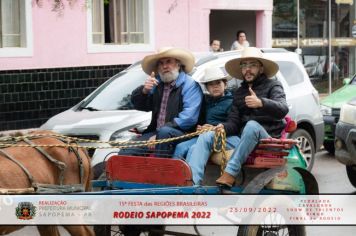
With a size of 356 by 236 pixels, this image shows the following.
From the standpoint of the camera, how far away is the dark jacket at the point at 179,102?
7.00 meters

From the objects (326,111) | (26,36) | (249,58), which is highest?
(26,36)

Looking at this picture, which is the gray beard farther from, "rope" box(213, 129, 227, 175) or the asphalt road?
the asphalt road

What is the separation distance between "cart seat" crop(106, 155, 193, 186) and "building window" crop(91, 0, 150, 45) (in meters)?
10.8

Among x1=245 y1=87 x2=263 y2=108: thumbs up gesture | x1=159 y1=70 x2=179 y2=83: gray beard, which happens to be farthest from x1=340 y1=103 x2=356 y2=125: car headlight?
x1=245 y1=87 x2=263 y2=108: thumbs up gesture

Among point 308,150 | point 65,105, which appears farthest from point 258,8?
point 308,150

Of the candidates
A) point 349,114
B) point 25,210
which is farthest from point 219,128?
point 349,114

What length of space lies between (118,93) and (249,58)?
13.6ft

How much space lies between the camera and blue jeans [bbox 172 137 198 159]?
6809 mm

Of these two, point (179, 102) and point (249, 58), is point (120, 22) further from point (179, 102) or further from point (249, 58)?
point (249, 58)

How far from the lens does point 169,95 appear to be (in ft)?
23.8

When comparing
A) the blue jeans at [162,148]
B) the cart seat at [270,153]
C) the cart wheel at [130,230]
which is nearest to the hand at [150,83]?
the blue jeans at [162,148]

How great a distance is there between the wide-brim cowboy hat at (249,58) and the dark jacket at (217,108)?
8.9 inches

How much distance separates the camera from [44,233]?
628 cm

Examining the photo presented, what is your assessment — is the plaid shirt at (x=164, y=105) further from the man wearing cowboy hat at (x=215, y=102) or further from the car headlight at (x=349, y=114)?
the car headlight at (x=349, y=114)
